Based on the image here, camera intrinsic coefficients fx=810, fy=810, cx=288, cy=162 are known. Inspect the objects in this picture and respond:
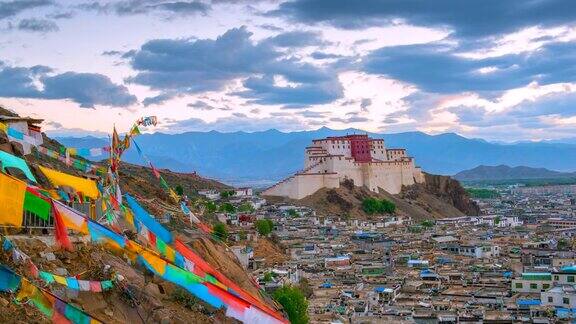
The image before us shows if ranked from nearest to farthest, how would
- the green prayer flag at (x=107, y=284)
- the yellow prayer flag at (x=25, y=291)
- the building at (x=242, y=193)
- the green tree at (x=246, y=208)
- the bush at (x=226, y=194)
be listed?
1. the yellow prayer flag at (x=25, y=291)
2. the green prayer flag at (x=107, y=284)
3. the green tree at (x=246, y=208)
4. the bush at (x=226, y=194)
5. the building at (x=242, y=193)

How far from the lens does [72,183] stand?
65.5ft

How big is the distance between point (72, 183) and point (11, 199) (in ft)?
Answer: 17.6

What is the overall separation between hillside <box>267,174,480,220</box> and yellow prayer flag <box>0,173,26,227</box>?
73190 millimetres

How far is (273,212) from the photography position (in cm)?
8138

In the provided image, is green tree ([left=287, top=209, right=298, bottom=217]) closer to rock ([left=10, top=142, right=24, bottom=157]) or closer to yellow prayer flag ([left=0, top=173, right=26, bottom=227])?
rock ([left=10, top=142, right=24, bottom=157])

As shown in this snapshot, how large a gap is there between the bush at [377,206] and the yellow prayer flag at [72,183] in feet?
235

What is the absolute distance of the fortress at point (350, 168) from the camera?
92.6 m

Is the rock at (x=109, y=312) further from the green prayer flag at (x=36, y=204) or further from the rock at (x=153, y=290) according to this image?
the green prayer flag at (x=36, y=204)

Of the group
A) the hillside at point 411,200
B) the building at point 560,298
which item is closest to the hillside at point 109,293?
the building at point 560,298

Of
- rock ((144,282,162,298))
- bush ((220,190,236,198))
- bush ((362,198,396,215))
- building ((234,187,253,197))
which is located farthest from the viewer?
bush ((362,198,396,215))

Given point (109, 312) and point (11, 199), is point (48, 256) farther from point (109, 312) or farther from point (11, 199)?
point (11, 199)

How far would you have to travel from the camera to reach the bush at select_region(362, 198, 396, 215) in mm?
90938

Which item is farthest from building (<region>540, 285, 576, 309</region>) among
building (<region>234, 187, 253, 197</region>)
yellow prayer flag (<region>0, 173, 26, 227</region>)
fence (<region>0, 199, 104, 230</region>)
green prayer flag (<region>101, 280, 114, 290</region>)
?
building (<region>234, 187, 253, 197</region>)

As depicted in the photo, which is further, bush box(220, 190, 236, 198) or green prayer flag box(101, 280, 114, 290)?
bush box(220, 190, 236, 198)
